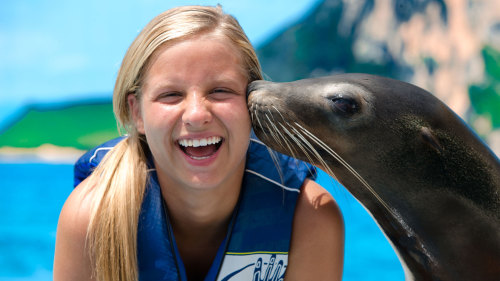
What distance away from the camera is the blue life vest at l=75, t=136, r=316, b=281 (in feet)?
8.04

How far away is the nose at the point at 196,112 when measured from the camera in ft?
6.84

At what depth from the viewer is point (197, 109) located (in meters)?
2.10

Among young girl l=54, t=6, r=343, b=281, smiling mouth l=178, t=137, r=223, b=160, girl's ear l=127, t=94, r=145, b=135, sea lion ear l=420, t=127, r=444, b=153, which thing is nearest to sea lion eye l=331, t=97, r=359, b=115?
sea lion ear l=420, t=127, r=444, b=153

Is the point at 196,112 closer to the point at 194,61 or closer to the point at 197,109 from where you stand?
the point at 197,109

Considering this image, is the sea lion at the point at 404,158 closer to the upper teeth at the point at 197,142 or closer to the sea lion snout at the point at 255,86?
the sea lion snout at the point at 255,86

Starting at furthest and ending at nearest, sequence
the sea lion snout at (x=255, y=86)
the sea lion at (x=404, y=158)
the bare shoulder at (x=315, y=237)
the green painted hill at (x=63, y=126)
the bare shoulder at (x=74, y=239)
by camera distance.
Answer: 1. the green painted hill at (x=63, y=126)
2. the bare shoulder at (x=315, y=237)
3. the bare shoulder at (x=74, y=239)
4. the sea lion snout at (x=255, y=86)
5. the sea lion at (x=404, y=158)

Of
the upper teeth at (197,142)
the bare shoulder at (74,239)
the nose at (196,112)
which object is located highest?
the nose at (196,112)

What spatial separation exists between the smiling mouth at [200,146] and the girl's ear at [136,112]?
0.87 ft

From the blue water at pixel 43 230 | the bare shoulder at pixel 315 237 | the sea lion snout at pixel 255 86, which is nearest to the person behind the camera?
the sea lion snout at pixel 255 86

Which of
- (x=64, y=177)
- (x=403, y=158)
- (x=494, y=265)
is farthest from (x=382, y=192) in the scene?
(x=64, y=177)

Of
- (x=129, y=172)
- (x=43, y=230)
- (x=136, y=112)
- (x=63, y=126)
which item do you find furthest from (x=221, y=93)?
(x=63, y=126)

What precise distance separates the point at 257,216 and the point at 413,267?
730 millimetres

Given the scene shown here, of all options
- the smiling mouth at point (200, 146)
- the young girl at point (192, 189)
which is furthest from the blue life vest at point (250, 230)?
the smiling mouth at point (200, 146)

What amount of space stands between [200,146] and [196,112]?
253mm
